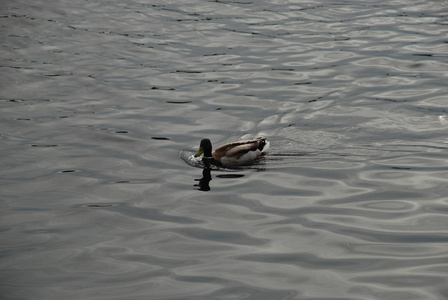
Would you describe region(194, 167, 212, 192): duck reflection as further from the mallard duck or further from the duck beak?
the duck beak

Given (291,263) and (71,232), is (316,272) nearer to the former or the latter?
(291,263)

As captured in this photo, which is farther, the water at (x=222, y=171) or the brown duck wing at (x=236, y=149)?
the brown duck wing at (x=236, y=149)

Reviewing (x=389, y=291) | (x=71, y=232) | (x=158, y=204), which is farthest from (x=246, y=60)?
(x=389, y=291)

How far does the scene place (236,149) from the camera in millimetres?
14578

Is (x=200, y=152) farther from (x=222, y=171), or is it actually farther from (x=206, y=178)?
(x=206, y=178)

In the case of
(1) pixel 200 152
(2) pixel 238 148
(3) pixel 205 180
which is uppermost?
(2) pixel 238 148

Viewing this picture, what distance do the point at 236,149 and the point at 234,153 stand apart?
98 millimetres

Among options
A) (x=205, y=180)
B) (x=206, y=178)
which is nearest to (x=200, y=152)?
(x=206, y=178)

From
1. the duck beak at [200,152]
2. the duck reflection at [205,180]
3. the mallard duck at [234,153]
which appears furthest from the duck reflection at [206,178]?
the duck beak at [200,152]

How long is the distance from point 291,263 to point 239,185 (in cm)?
357

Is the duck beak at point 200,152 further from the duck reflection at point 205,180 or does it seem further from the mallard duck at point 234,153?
the duck reflection at point 205,180

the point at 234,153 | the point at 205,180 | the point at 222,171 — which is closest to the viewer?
the point at 205,180

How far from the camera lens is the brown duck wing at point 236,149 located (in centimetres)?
1447

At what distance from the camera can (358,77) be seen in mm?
20453
